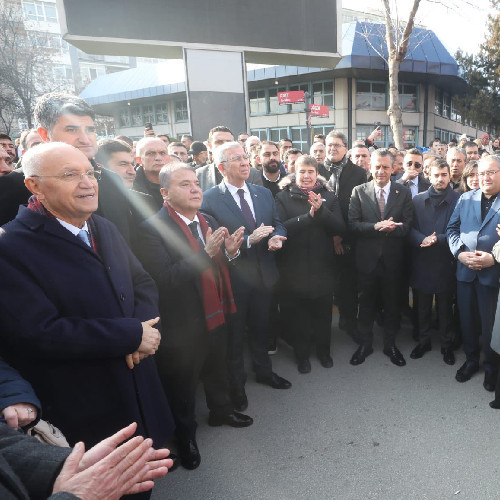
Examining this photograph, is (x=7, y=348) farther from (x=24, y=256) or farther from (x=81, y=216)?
(x=81, y=216)

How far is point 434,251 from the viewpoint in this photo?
375 cm

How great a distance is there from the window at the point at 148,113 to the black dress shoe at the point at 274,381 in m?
29.3

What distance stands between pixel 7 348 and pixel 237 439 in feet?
6.12

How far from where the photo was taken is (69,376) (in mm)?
1640

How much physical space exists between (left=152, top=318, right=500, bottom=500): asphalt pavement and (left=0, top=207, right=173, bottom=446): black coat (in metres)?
1.01

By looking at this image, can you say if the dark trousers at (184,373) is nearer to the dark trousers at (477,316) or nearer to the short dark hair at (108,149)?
the short dark hair at (108,149)

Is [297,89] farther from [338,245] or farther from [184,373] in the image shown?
[184,373]

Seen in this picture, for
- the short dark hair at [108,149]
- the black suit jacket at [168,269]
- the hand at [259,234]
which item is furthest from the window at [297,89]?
the black suit jacket at [168,269]

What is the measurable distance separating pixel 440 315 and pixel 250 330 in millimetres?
2054

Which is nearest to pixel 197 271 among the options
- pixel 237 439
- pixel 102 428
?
pixel 102 428

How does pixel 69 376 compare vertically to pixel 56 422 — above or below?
above

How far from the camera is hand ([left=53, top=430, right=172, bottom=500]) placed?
106 centimetres

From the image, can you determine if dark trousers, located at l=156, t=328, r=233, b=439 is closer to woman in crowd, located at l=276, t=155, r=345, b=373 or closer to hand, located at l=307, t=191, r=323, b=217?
woman in crowd, located at l=276, t=155, r=345, b=373

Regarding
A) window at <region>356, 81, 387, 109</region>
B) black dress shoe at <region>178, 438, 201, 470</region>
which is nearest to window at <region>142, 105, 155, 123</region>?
window at <region>356, 81, 387, 109</region>
